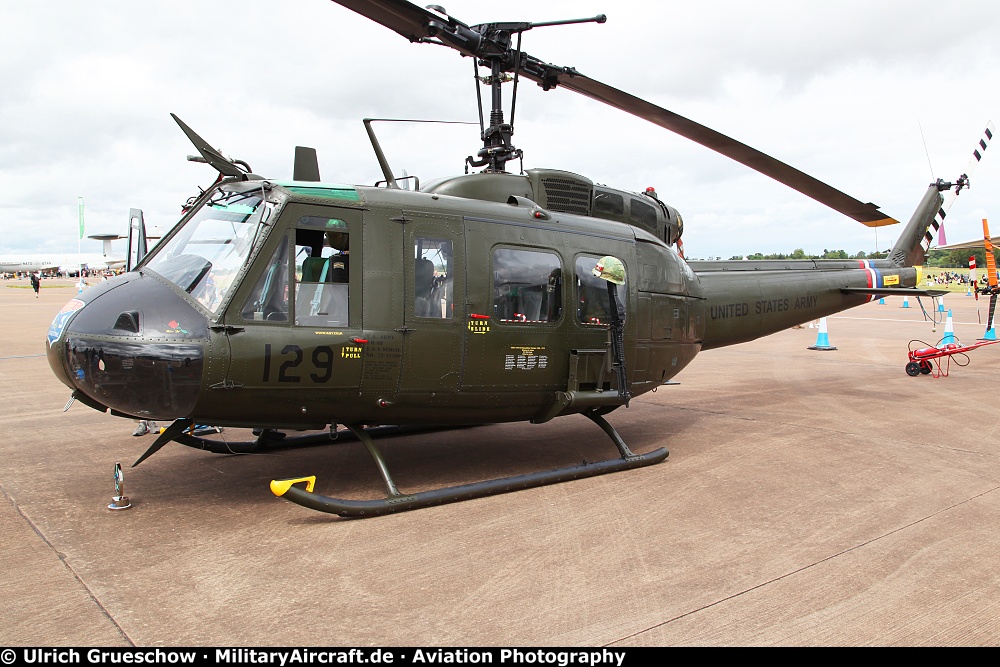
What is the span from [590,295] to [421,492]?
2463 mm

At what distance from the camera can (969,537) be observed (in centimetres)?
493

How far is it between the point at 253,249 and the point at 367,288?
88cm

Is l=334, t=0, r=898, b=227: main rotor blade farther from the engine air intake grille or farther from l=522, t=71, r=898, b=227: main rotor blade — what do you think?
the engine air intake grille

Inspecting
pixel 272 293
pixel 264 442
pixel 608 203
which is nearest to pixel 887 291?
pixel 608 203

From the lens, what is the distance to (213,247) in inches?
210

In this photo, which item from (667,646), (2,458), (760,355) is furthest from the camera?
(760,355)

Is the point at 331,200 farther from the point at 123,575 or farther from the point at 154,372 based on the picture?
the point at 123,575

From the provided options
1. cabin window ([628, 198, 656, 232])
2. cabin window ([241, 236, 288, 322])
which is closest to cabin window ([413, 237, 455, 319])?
cabin window ([241, 236, 288, 322])

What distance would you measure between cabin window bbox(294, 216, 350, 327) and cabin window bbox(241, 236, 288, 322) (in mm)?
102

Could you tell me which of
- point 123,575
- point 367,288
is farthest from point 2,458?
point 367,288

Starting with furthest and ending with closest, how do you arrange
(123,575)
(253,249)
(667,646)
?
1. (253,249)
2. (123,575)
3. (667,646)

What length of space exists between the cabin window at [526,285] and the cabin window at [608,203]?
118cm

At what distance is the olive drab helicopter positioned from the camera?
16.3ft

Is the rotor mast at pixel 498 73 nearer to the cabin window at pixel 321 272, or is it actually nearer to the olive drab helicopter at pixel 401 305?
the olive drab helicopter at pixel 401 305
